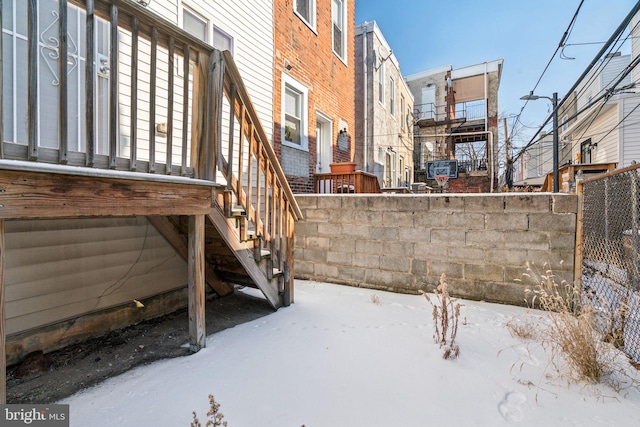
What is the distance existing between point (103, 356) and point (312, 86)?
640 centimetres

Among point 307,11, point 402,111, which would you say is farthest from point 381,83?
point 307,11

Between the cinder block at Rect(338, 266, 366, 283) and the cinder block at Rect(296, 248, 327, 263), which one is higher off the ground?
the cinder block at Rect(296, 248, 327, 263)

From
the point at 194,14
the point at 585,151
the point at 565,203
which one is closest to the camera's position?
the point at 565,203

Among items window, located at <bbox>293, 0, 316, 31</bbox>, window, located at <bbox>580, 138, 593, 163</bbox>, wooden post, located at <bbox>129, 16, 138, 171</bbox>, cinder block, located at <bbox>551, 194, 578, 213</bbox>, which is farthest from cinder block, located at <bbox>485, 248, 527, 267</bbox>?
window, located at <bbox>580, 138, 593, 163</bbox>

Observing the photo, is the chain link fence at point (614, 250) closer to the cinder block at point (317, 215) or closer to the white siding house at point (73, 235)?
the cinder block at point (317, 215)

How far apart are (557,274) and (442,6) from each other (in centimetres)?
1145

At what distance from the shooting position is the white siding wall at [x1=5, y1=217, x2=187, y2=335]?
7.91 feet

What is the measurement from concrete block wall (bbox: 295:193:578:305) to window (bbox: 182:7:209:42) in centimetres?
286

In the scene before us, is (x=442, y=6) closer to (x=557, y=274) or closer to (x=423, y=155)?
(x=423, y=155)

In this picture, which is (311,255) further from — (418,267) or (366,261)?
(418,267)

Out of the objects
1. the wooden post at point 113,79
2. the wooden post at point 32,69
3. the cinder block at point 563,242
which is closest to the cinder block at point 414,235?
the cinder block at point 563,242

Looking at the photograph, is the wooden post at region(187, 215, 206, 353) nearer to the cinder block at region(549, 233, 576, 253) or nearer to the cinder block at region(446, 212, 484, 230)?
the cinder block at region(446, 212, 484, 230)

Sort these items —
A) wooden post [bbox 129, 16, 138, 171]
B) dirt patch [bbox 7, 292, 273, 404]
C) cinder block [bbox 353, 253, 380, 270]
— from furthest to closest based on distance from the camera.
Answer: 1. cinder block [bbox 353, 253, 380, 270]
2. dirt patch [bbox 7, 292, 273, 404]
3. wooden post [bbox 129, 16, 138, 171]

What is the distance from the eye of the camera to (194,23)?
4.47 metres
